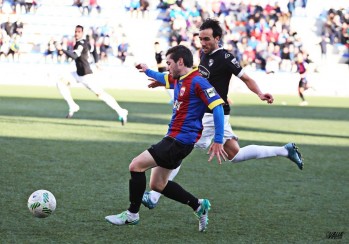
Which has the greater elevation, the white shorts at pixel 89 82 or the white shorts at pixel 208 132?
the white shorts at pixel 208 132

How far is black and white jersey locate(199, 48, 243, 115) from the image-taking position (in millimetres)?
8812

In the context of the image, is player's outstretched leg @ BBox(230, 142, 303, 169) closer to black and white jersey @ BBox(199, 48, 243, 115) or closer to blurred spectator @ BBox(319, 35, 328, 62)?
black and white jersey @ BBox(199, 48, 243, 115)

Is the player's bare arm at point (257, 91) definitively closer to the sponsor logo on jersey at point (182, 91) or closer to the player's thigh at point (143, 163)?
the sponsor logo on jersey at point (182, 91)

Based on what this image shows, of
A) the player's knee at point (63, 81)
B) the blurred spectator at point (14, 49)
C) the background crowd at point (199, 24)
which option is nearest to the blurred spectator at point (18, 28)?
the background crowd at point (199, 24)

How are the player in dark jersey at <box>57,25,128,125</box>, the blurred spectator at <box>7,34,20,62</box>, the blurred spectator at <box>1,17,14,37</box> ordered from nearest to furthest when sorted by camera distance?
the player in dark jersey at <box>57,25,128,125</box>, the blurred spectator at <box>7,34,20,62</box>, the blurred spectator at <box>1,17,14,37</box>

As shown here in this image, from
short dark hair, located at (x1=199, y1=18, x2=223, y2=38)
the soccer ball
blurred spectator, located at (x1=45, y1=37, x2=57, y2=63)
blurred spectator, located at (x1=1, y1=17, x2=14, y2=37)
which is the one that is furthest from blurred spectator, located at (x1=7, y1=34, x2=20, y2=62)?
the soccer ball

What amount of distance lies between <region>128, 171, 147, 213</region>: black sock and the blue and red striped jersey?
0.48 meters

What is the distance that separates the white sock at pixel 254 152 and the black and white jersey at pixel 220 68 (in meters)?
0.61

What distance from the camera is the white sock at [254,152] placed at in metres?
9.32

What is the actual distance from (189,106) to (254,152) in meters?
2.47

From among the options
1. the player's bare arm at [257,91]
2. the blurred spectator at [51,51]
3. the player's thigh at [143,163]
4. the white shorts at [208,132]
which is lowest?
the blurred spectator at [51,51]

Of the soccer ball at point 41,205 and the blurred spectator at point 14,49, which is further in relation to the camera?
the blurred spectator at point 14,49

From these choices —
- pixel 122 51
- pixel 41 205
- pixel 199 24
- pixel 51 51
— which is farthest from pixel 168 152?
pixel 199 24

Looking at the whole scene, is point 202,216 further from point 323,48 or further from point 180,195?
point 323,48
